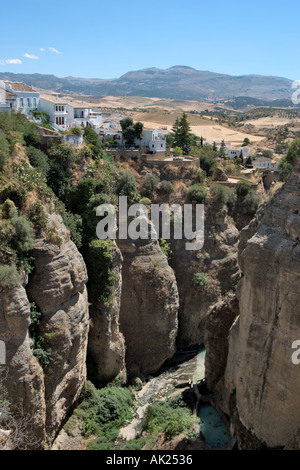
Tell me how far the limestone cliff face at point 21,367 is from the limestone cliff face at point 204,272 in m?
13.3

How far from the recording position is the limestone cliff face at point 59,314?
17156mm

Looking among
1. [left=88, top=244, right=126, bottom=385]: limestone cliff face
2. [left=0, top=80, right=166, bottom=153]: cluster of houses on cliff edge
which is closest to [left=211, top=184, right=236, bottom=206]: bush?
[left=0, top=80, right=166, bottom=153]: cluster of houses on cliff edge

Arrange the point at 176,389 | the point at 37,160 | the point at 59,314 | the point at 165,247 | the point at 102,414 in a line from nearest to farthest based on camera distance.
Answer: the point at 59,314 → the point at 102,414 → the point at 37,160 → the point at 176,389 → the point at 165,247

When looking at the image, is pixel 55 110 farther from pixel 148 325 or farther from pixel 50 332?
pixel 50 332

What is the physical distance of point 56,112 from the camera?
31.0 meters

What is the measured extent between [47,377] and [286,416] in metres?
9.29

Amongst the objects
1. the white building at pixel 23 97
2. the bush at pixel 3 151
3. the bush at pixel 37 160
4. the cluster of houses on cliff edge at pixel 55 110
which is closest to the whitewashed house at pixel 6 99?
the cluster of houses on cliff edge at pixel 55 110

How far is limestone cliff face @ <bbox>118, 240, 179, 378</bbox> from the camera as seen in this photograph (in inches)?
980

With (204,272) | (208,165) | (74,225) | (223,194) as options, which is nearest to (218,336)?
(204,272)

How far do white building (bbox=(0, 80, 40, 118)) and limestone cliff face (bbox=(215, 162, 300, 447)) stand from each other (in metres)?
21.8

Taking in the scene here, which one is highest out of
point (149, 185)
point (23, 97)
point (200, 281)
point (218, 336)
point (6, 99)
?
point (23, 97)

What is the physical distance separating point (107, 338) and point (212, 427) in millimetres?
6753

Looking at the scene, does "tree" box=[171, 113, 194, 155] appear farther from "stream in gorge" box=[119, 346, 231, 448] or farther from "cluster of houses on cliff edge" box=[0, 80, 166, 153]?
"stream in gorge" box=[119, 346, 231, 448]

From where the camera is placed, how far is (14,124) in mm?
22859
